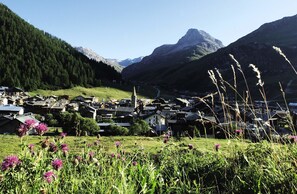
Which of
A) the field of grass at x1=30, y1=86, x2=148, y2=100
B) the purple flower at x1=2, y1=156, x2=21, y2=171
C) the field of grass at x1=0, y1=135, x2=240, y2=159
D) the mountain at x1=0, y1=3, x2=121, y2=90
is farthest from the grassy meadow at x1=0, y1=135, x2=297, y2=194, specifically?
the mountain at x1=0, y1=3, x2=121, y2=90

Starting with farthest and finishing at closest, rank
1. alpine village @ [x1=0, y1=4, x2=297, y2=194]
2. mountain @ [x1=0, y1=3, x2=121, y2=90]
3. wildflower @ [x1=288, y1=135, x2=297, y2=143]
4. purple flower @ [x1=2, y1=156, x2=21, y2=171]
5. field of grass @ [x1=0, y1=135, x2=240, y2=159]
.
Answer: mountain @ [x1=0, y1=3, x2=121, y2=90]
field of grass @ [x1=0, y1=135, x2=240, y2=159]
wildflower @ [x1=288, y1=135, x2=297, y2=143]
alpine village @ [x1=0, y1=4, x2=297, y2=194]
purple flower @ [x1=2, y1=156, x2=21, y2=171]

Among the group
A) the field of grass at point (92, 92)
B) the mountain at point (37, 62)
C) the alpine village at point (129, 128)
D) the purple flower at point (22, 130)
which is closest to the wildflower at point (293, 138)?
the alpine village at point (129, 128)

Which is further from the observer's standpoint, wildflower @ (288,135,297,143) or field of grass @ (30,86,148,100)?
field of grass @ (30,86,148,100)

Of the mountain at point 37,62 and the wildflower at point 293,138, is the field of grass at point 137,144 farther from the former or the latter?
the mountain at point 37,62

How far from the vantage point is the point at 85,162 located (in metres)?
5.30

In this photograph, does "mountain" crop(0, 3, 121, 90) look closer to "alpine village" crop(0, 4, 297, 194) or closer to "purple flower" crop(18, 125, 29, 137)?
"alpine village" crop(0, 4, 297, 194)

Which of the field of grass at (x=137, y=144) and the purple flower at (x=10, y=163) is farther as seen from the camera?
the field of grass at (x=137, y=144)

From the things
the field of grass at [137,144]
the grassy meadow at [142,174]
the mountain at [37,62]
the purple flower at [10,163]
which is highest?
the mountain at [37,62]

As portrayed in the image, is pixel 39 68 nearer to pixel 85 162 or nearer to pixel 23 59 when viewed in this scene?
pixel 23 59

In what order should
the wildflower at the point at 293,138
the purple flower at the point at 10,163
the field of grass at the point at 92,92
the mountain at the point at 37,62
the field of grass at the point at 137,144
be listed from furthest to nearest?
the mountain at the point at 37,62
the field of grass at the point at 92,92
the field of grass at the point at 137,144
the wildflower at the point at 293,138
the purple flower at the point at 10,163

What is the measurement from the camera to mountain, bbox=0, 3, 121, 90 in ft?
478

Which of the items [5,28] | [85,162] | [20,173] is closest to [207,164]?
[85,162]

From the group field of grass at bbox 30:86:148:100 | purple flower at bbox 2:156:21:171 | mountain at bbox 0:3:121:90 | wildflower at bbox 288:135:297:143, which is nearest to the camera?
purple flower at bbox 2:156:21:171

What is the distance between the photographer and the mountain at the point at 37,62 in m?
146
